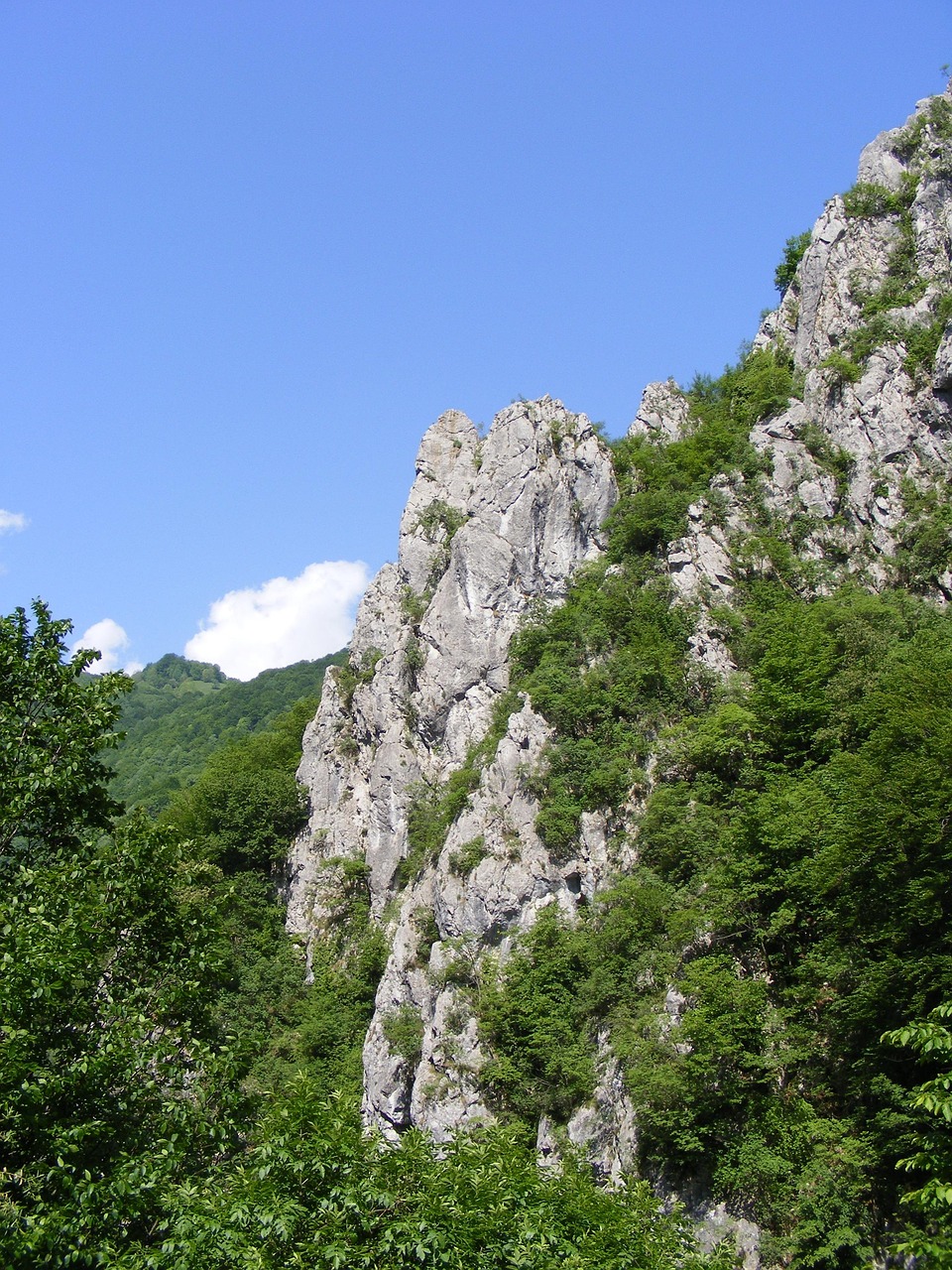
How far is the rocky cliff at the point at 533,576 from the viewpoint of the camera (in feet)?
102

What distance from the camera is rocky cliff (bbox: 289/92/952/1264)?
31.2m

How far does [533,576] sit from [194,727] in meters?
65.7

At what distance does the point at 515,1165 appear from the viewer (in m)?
11.8

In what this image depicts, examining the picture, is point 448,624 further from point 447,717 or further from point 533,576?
point 533,576

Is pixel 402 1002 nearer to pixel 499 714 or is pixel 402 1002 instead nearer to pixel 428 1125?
pixel 428 1125

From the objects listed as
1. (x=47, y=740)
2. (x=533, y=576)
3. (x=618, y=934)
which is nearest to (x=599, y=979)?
(x=618, y=934)

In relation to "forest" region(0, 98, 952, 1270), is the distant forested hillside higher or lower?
higher

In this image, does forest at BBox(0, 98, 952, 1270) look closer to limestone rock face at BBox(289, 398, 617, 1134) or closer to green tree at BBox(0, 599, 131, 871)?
green tree at BBox(0, 599, 131, 871)

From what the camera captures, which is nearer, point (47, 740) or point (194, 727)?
point (47, 740)

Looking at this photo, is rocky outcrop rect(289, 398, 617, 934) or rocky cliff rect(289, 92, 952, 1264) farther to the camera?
rocky outcrop rect(289, 398, 617, 934)

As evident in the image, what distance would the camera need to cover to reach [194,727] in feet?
320

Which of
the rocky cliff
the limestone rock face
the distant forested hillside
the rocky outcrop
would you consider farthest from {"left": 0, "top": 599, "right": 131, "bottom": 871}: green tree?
the distant forested hillside

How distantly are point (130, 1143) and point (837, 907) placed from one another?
16.3 meters

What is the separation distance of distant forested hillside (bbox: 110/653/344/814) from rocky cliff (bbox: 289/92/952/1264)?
26.2 meters
